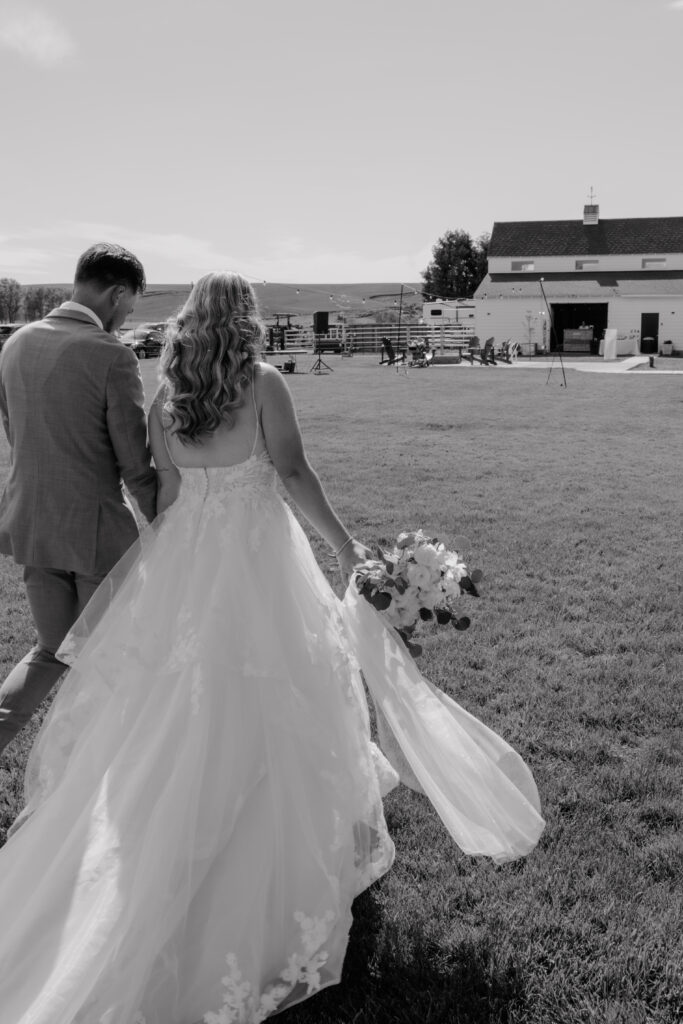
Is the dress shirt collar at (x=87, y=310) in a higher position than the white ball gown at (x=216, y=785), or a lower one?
higher

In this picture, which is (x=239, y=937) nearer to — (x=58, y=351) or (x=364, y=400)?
(x=58, y=351)

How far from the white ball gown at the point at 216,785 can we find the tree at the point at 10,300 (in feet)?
283

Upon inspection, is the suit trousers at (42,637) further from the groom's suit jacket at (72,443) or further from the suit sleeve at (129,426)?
the suit sleeve at (129,426)

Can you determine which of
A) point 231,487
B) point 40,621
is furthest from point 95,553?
point 231,487

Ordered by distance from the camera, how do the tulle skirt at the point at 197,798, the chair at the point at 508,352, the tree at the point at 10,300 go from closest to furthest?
the tulle skirt at the point at 197,798 < the chair at the point at 508,352 < the tree at the point at 10,300

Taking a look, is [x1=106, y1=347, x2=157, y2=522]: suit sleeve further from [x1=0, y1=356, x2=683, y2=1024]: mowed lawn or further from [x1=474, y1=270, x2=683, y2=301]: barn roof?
[x1=474, y1=270, x2=683, y2=301]: barn roof

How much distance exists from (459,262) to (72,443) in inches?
3961

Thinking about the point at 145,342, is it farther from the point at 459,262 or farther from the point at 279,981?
the point at 459,262

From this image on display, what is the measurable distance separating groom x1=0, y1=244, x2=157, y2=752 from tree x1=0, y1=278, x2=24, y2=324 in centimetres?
8576

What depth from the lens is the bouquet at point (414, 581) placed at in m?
3.17

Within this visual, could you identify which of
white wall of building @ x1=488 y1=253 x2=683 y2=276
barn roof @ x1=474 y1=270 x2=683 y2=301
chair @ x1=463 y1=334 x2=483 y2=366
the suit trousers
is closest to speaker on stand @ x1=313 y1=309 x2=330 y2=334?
barn roof @ x1=474 y1=270 x2=683 y2=301

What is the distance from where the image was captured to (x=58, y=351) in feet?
10.2

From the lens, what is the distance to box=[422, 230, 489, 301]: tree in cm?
9838

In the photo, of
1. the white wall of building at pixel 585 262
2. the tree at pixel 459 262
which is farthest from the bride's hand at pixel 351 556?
the tree at pixel 459 262
